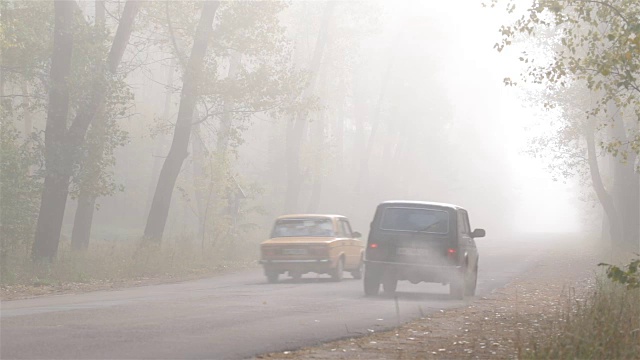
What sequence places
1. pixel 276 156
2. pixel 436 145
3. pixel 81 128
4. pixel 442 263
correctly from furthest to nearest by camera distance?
pixel 436 145 → pixel 276 156 → pixel 81 128 → pixel 442 263

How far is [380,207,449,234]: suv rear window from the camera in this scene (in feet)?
70.5

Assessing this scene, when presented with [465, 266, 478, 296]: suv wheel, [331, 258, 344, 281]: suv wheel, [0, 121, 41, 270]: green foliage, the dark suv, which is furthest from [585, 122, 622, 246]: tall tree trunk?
[0, 121, 41, 270]: green foliage

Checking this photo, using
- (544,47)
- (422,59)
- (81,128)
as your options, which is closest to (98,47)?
(81,128)

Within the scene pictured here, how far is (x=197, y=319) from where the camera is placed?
1497cm

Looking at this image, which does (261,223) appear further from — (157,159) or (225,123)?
(225,123)

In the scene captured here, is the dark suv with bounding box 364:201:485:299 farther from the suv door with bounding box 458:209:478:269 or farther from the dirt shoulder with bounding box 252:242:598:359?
the dirt shoulder with bounding box 252:242:598:359

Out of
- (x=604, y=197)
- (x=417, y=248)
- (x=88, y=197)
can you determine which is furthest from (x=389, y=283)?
(x=604, y=197)

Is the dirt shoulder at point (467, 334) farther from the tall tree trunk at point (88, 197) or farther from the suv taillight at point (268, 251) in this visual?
the tall tree trunk at point (88, 197)

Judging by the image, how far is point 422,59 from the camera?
73.7 metres

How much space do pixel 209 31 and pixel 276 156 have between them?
28.5 meters

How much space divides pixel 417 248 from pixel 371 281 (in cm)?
121

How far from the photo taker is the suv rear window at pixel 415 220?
70.5ft

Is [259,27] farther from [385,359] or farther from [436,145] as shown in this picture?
[436,145]

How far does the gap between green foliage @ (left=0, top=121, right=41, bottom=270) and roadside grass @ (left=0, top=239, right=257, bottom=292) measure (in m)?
0.93
